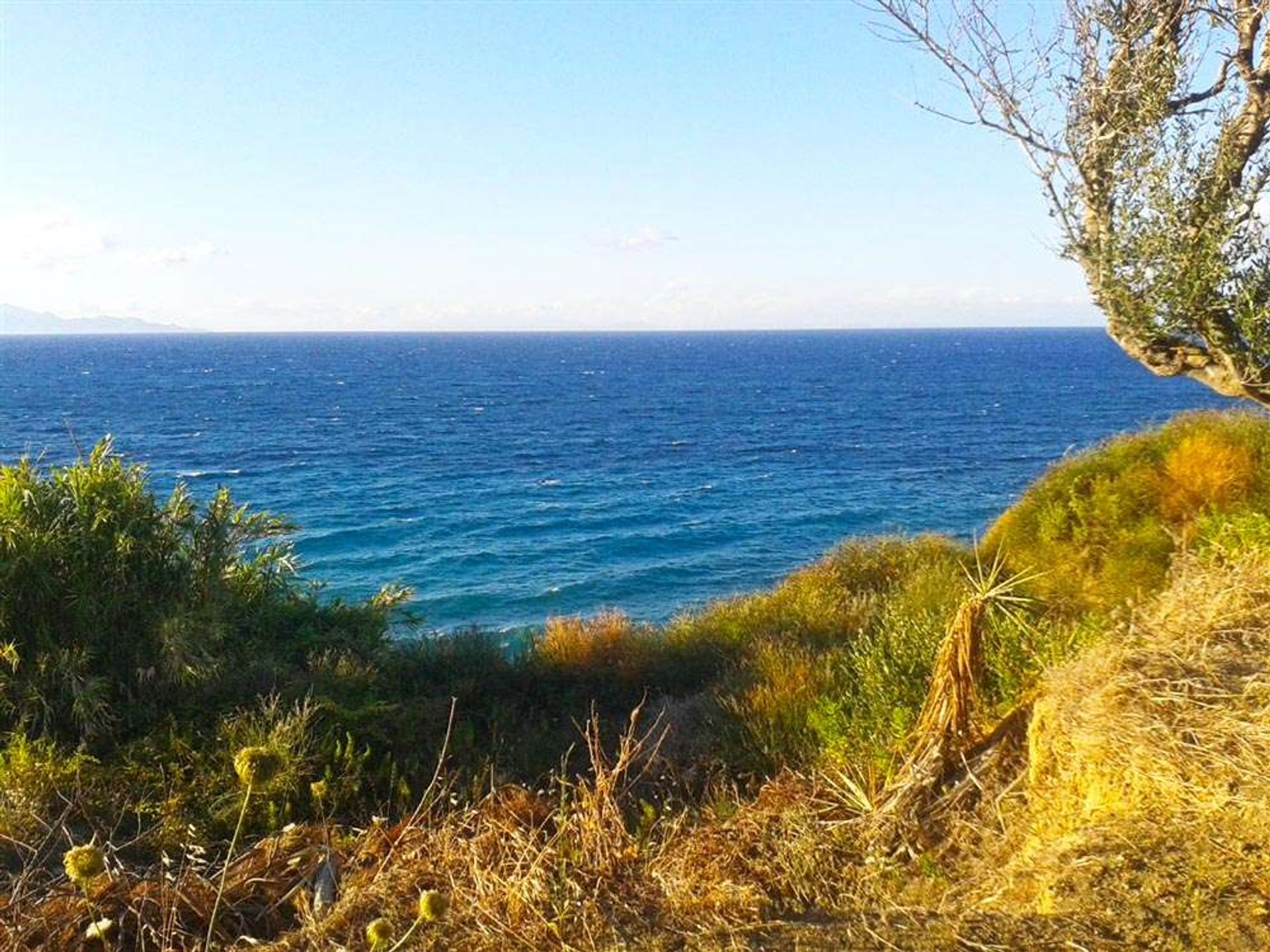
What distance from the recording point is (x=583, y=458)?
53.8 meters

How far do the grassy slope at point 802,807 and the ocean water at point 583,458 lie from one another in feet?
14.0

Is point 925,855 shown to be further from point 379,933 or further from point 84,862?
point 84,862

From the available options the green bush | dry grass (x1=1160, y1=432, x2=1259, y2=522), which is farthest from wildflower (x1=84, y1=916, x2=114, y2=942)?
dry grass (x1=1160, y1=432, x2=1259, y2=522)

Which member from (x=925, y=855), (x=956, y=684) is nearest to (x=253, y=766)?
(x=925, y=855)

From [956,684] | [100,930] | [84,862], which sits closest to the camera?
[84,862]

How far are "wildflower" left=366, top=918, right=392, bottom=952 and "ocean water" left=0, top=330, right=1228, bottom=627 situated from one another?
246 inches

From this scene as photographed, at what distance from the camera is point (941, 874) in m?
5.59

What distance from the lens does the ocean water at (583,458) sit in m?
30.9

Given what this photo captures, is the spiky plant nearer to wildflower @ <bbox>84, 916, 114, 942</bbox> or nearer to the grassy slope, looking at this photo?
the grassy slope

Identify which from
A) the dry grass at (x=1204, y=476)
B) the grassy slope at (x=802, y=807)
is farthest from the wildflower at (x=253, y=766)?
the dry grass at (x=1204, y=476)

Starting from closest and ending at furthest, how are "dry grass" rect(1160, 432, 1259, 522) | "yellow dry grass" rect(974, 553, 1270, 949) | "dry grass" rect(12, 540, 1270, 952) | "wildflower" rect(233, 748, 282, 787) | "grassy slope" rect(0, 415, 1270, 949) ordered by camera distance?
"wildflower" rect(233, 748, 282, 787) < "yellow dry grass" rect(974, 553, 1270, 949) < "dry grass" rect(12, 540, 1270, 952) < "grassy slope" rect(0, 415, 1270, 949) < "dry grass" rect(1160, 432, 1259, 522)

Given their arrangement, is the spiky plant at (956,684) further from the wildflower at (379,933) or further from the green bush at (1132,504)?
the green bush at (1132,504)

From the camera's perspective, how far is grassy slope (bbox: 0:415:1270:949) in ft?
15.9

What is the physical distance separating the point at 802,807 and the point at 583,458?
47570mm
